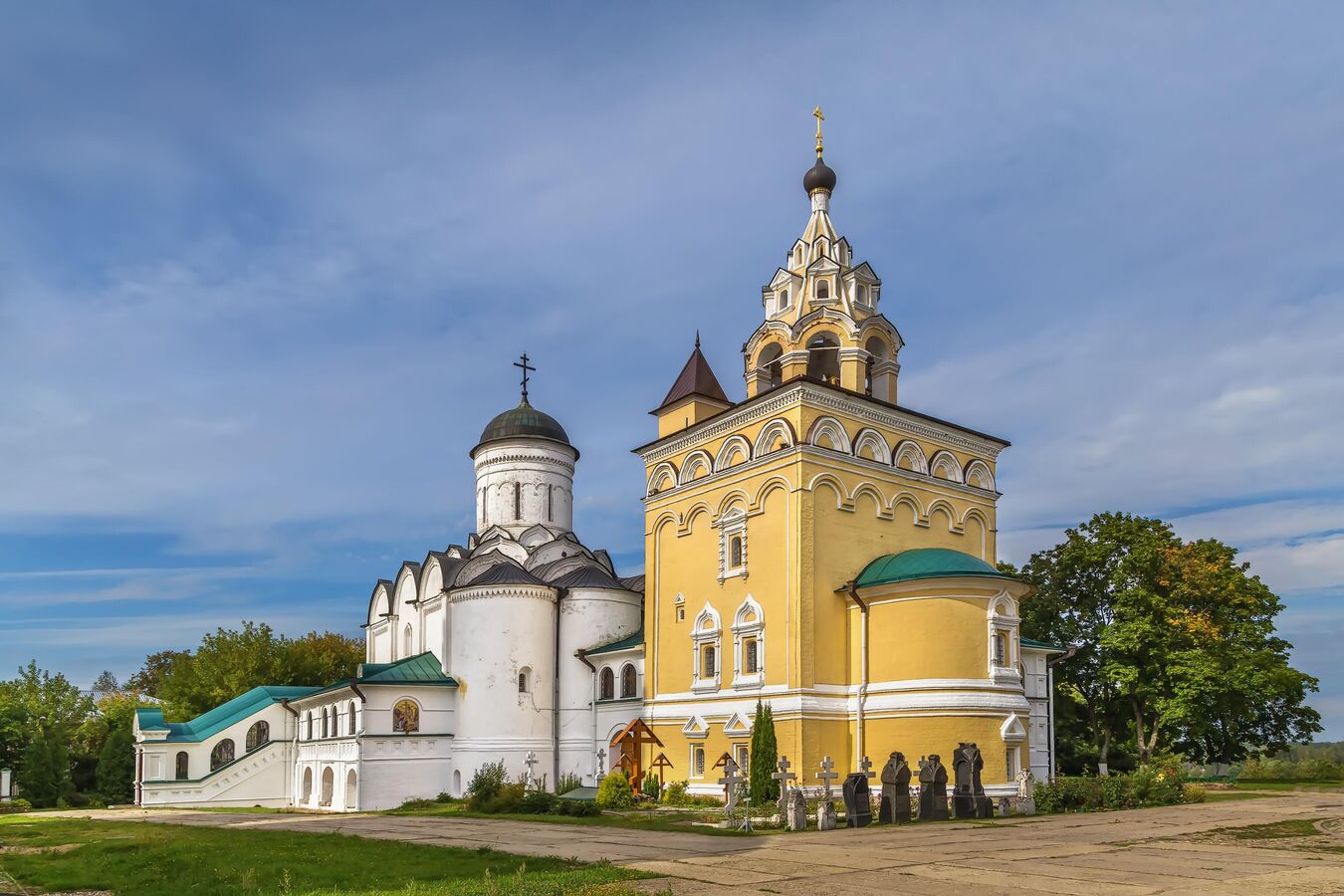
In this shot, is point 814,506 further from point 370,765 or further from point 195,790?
point 195,790

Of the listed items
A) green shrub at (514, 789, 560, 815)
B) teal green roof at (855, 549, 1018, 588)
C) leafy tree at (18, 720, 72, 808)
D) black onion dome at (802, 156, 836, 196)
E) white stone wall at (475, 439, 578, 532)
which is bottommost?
leafy tree at (18, 720, 72, 808)

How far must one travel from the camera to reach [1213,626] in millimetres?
31016

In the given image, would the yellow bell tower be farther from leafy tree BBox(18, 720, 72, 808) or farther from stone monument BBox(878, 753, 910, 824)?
leafy tree BBox(18, 720, 72, 808)

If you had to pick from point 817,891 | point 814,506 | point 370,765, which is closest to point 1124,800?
point 814,506

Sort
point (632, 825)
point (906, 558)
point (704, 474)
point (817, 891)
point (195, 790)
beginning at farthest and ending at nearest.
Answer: point (195, 790) → point (704, 474) → point (906, 558) → point (632, 825) → point (817, 891)

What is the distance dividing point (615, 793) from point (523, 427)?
602 inches

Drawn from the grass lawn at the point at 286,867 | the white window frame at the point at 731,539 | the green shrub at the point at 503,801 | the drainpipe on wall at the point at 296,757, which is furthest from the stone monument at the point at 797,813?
the drainpipe on wall at the point at 296,757

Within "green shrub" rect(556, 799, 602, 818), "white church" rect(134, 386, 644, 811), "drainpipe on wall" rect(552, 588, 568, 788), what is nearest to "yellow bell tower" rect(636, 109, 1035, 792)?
"white church" rect(134, 386, 644, 811)

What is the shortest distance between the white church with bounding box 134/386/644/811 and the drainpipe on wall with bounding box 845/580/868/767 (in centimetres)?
762

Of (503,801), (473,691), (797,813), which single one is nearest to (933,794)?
(797,813)

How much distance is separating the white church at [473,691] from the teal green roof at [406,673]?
0.20ft

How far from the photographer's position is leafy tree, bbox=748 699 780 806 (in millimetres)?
21625

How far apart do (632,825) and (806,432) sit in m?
9.93

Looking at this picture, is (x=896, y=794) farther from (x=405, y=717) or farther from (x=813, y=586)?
(x=405, y=717)
